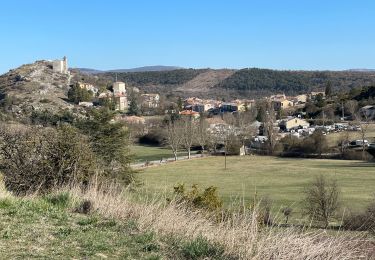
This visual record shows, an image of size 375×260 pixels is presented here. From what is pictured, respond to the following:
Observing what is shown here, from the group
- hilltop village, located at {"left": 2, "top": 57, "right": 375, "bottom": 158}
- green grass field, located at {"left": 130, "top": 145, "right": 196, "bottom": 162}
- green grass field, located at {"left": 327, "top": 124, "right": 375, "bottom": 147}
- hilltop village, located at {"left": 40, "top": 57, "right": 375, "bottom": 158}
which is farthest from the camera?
hilltop village, located at {"left": 40, "top": 57, "right": 375, "bottom": 158}

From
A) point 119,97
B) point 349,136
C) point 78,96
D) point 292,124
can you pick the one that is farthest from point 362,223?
point 119,97

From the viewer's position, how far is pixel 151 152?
81750mm

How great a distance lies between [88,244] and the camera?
207 inches

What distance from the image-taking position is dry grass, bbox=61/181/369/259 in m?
4.87

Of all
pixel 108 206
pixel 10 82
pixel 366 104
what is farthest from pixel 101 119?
Result: pixel 10 82

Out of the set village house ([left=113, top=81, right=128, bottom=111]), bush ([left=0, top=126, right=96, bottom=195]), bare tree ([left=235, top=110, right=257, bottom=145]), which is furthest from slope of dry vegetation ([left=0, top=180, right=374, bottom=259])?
village house ([left=113, top=81, right=128, bottom=111])

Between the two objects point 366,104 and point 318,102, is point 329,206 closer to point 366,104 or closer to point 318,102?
point 366,104

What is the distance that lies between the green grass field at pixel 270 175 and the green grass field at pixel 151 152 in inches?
275

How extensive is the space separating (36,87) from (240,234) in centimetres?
11037

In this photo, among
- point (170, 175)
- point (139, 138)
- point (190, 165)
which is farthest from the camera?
point (139, 138)

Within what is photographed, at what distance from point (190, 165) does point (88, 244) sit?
60361mm

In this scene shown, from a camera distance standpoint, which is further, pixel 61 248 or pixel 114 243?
pixel 114 243

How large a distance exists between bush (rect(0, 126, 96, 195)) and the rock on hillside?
238 ft

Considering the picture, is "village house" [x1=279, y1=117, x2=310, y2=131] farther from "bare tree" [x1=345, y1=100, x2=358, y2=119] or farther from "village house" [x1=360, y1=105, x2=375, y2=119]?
"village house" [x1=360, y1=105, x2=375, y2=119]
